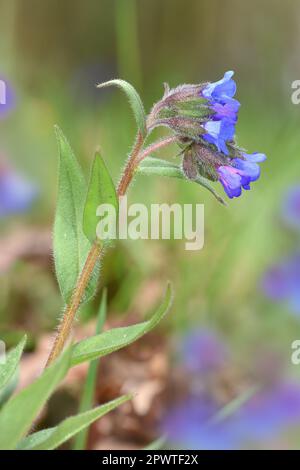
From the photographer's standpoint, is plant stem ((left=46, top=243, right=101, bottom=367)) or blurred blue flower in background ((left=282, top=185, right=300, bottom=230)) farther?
blurred blue flower in background ((left=282, top=185, right=300, bottom=230))

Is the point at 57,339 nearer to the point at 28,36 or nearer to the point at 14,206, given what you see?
the point at 14,206

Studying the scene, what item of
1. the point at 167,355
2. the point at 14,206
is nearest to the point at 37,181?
the point at 14,206

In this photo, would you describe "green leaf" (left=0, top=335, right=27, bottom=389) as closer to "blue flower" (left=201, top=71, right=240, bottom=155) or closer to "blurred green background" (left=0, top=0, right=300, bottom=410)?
"blue flower" (left=201, top=71, right=240, bottom=155)

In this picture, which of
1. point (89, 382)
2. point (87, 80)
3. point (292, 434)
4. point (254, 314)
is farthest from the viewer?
point (87, 80)

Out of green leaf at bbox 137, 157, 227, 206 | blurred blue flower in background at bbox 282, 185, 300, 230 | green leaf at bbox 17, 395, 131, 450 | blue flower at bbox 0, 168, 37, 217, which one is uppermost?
blue flower at bbox 0, 168, 37, 217

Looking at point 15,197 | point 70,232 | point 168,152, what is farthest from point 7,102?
point 70,232

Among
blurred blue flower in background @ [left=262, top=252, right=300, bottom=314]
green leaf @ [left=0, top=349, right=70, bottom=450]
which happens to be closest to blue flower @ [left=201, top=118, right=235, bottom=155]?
green leaf @ [left=0, top=349, right=70, bottom=450]

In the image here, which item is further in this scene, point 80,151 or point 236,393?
point 80,151
